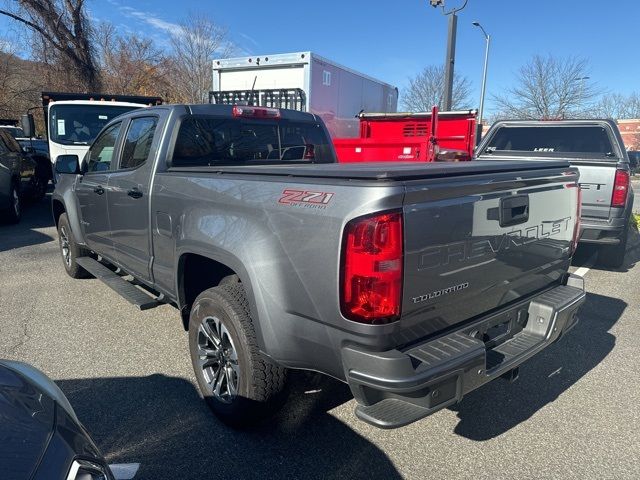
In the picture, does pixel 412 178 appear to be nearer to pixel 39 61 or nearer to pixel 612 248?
pixel 612 248

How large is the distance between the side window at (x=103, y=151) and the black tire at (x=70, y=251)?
3.18ft

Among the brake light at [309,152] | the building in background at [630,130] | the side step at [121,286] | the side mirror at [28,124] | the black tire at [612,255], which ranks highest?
the building in background at [630,130]

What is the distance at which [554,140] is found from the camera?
23.9 ft

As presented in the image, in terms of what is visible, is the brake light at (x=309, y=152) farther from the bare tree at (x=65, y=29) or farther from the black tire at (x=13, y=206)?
the bare tree at (x=65, y=29)

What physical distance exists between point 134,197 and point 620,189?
5671 millimetres

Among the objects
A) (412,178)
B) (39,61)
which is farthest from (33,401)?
(39,61)

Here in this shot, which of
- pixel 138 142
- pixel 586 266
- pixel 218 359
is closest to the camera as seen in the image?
pixel 218 359

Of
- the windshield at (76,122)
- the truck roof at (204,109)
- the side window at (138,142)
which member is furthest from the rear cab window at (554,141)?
the windshield at (76,122)

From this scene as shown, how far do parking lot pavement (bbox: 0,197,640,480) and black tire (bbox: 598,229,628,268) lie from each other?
7.89ft

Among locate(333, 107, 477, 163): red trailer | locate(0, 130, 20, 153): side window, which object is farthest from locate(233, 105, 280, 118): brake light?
locate(0, 130, 20, 153): side window

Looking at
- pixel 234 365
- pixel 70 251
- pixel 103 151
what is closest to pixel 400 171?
pixel 234 365

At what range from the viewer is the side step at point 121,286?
11.8ft

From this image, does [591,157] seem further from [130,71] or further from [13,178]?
[130,71]

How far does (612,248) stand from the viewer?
6559 millimetres
